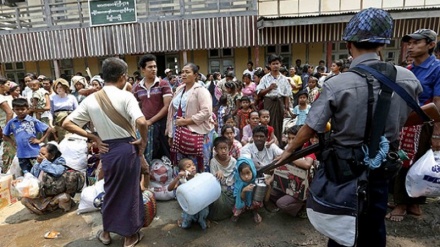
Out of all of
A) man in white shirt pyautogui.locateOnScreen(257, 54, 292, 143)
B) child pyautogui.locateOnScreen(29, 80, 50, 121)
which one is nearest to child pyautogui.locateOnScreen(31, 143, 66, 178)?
child pyautogui.locateOnScreen(29, 80, 50, 121)

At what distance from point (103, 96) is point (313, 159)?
2.14 meters

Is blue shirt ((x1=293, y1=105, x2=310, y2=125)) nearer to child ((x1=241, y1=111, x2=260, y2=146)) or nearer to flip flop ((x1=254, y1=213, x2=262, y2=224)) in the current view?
child ((x1=241, y1=111, x2=260, y2=146))

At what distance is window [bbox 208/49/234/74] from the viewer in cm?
1281

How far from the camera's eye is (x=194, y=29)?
11.3m

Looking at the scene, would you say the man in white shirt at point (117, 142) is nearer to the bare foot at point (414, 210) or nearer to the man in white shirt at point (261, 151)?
the man in white shirt at point (261, 151)

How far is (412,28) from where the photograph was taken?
10828 millimetres

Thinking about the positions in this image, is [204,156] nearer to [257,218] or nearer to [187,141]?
[187,141]

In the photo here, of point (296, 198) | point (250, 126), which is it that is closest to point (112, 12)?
point (250, 126)

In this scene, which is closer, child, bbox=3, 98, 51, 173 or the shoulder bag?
the shoulder bag

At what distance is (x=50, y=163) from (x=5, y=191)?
A: 1003 mm

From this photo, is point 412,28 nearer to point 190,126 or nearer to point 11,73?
point 190,126

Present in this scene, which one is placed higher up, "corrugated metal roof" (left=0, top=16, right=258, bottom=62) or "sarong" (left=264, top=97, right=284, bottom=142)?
"corrugated metal roof" (left=0, top=16, right=258, bottom=62)

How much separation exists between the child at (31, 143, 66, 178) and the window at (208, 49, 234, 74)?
9.85 metres

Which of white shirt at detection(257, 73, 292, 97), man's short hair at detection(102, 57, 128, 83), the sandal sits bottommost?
the sandal
